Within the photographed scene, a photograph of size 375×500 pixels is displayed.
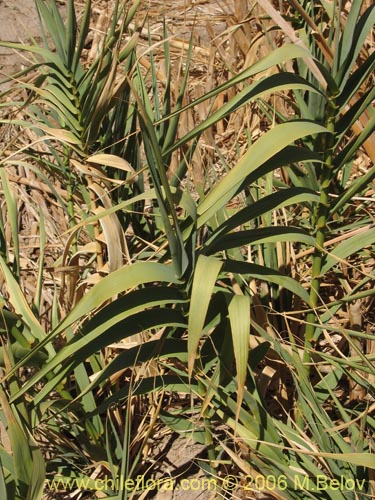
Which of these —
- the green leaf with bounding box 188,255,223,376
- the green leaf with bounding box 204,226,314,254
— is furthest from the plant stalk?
the green leaf with bounding box 188,255,223,376

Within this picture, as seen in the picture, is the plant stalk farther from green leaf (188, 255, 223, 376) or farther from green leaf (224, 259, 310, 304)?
green leaf (188, 255, 223, 376)

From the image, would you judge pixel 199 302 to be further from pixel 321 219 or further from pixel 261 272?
pixel 321 219

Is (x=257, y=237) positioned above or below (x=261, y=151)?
below

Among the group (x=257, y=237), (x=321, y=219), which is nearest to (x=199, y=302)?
(x=257, y=237)

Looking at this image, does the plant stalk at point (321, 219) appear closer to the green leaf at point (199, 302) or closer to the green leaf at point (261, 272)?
the green leaf at point (261, 272)

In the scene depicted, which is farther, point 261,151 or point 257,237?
point 257,237

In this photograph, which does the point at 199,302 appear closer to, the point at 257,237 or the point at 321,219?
the point at 257,237

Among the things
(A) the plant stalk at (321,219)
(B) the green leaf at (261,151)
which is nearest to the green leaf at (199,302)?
(B) the green leaf at (261,151)

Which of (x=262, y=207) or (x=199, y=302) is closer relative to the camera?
(x=199, y=302)

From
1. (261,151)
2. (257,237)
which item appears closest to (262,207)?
(257,237)

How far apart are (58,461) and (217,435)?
261mm

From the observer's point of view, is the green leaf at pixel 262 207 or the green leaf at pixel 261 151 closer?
the green leaf at pixel 261 151

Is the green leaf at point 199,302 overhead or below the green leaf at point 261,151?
below

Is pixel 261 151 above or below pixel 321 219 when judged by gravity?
above
